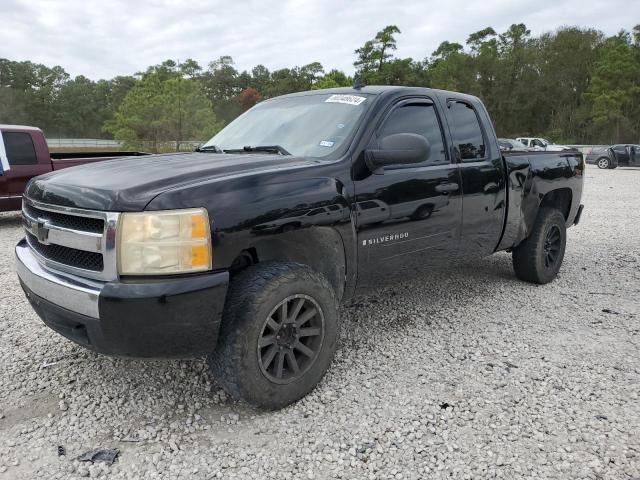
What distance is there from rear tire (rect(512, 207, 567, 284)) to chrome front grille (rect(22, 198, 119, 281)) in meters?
4.02

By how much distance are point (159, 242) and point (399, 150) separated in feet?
5.02

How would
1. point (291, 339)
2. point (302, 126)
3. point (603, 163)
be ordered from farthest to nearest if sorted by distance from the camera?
point (603, 163)
point (302, 126)
point (291, 339)

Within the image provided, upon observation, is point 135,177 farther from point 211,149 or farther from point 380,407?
point 380,407

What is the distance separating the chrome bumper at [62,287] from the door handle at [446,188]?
93.1 inches

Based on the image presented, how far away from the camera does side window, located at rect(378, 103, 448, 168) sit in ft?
11.5

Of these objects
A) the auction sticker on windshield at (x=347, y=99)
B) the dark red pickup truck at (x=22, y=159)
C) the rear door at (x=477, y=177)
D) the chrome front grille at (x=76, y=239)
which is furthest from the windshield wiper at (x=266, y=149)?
the dark red pickup truck at (x=22, y=159)

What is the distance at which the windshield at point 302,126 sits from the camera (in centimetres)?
323

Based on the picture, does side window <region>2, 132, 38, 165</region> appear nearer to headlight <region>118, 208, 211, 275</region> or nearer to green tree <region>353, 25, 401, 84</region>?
headlight <region>118, 208, 211, 275</region>

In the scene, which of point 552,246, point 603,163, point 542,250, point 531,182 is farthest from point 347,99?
point 603,163

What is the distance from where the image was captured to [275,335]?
8.63ft

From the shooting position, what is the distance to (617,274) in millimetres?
5609

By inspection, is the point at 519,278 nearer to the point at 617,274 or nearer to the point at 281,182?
the point at 617,274

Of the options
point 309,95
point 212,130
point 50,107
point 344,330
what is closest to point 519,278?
point 344,330

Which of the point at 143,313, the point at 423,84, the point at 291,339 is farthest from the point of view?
the point at 423,84
